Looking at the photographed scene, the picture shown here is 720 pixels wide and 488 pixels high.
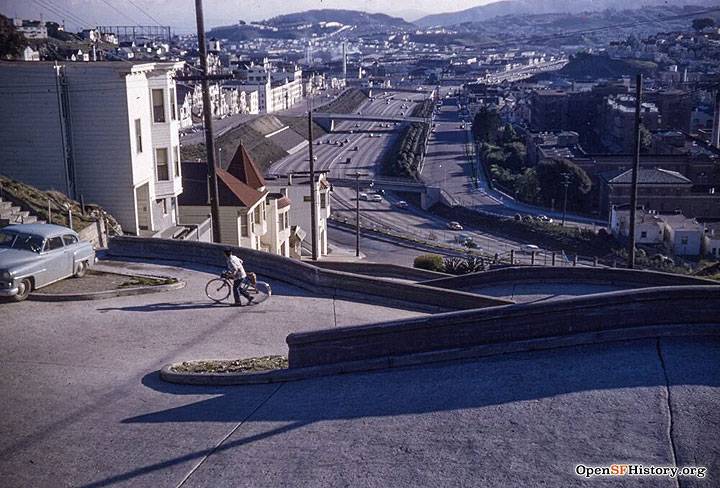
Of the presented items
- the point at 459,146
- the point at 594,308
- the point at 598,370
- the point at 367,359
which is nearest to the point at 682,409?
the point at 598,370

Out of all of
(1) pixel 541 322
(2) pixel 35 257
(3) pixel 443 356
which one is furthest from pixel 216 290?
(1) pixel 541 322

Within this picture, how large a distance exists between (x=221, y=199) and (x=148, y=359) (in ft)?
53.6

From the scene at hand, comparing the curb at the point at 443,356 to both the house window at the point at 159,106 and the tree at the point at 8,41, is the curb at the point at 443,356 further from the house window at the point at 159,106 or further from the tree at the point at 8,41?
the tree at the point at 8,41

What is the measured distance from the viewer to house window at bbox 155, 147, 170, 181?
23.0m

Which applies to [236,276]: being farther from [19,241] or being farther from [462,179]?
[462,179]

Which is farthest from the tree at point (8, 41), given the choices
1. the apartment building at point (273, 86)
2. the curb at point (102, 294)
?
the apartment building at point (273, 86)

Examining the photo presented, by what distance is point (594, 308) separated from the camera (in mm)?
8875

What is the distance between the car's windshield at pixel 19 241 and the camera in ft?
42.2

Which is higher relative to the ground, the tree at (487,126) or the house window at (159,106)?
the house window at (159,106)

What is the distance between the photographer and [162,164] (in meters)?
23.3

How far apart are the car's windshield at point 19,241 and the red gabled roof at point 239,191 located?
13203 mm

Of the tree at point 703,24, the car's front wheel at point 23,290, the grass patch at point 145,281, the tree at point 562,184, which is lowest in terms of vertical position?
the tree at point 562,184

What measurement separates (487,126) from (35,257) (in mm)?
90732

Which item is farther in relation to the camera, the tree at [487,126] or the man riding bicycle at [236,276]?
the tree at [487,126]
